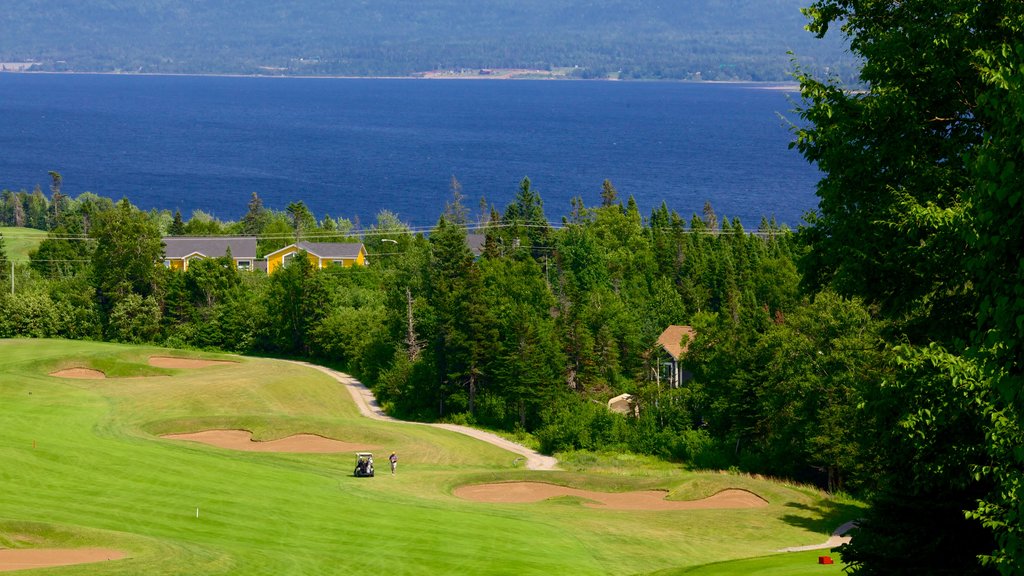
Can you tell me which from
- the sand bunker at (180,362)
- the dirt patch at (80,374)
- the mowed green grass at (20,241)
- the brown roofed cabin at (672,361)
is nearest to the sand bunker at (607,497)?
the brown roofed cabin at (672,361)

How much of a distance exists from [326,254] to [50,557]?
283 ft

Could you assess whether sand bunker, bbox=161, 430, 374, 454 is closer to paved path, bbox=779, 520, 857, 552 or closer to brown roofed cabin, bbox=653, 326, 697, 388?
paved path, bbox=779, 520, 857, 552

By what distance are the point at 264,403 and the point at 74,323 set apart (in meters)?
32.6

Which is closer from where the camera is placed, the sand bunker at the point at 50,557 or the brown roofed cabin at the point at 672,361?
the sand bunker at the point at 50,557

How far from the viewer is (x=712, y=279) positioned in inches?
3605

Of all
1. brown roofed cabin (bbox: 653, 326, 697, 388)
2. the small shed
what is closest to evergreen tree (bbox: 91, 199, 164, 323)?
the small shed

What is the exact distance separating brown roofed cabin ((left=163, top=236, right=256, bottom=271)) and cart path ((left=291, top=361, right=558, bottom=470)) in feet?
114

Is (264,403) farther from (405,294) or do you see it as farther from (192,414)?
(405,294)

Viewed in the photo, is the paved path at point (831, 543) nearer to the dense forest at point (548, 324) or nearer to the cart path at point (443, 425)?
the dense forest at point (548, 324)

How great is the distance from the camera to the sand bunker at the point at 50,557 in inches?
1126

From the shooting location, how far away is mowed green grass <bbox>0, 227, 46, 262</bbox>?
140500 mm

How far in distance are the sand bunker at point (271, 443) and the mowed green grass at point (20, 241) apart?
3531 inches

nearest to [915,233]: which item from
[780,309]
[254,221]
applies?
[780,309]

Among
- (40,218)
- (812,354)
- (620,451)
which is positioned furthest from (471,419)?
(40,218)
